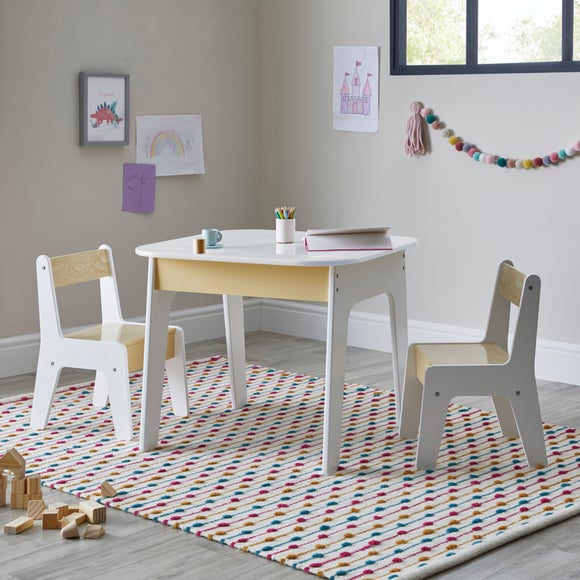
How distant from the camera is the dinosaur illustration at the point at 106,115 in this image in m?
4.44

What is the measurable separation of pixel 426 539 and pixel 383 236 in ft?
3.27

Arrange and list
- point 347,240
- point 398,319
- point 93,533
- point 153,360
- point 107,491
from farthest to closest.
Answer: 1. point 398,319
2. point 153,360
3. point 347,240
4. point 107,491
5. point 93,533

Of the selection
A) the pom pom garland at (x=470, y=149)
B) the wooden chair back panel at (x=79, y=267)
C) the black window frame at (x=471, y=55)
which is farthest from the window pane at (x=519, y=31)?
the wooden chair back panel at (x=79, y=267)

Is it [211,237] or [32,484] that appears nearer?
[32,484]

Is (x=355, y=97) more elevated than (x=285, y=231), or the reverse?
(x=355, y=97)

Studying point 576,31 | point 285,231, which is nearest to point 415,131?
point 576,31

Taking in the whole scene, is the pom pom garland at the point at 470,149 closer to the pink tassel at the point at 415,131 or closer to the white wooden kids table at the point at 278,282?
the pink tassel at the point at 415,131

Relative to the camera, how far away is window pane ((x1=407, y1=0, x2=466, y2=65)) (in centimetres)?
440

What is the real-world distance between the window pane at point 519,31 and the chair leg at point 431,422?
1.74m

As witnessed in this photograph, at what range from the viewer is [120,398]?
3355 millimetres

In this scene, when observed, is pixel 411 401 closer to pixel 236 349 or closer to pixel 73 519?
pixel 236 349

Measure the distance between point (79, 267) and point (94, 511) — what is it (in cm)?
116

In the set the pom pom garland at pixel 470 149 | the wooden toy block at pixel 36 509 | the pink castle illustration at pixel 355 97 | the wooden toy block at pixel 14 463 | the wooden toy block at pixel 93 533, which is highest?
the pink castle illustration at pixel 355 97

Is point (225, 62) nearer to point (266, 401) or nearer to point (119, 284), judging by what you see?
point (119, 284)
